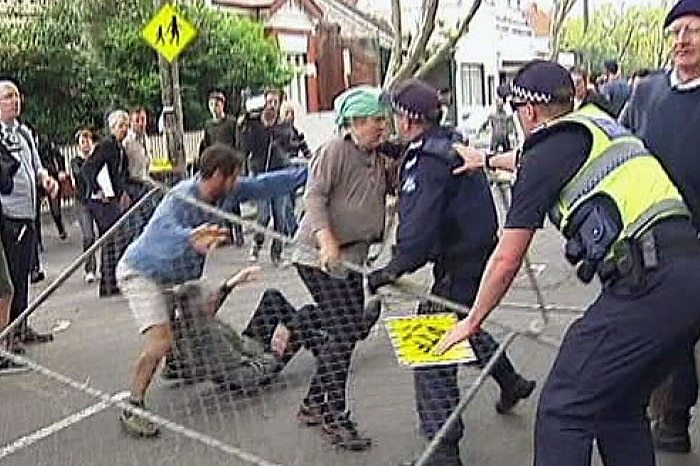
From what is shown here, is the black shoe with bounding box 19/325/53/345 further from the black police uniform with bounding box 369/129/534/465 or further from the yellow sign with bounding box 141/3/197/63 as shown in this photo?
the yellow sign with bounding box 141/3/197/63

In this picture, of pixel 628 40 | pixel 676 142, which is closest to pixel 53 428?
pixel 676 142

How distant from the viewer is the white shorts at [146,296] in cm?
654

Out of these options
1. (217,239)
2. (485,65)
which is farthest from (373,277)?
(485,65)

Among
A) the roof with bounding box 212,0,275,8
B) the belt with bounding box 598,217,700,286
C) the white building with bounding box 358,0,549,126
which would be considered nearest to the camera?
the belt with bounding box 598,217,700,286

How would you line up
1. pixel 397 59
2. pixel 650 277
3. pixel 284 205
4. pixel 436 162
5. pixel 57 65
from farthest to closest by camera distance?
pixel 57 65, pixel 397 59, pixel 284 205, pixel 436 162, pixel 650 277

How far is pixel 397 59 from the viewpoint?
16516 mm

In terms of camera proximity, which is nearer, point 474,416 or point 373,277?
point 373,277

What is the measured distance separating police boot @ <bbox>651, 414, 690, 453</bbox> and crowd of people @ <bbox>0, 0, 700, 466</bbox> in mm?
11

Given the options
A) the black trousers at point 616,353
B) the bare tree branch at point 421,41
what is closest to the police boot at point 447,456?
the black trousers at point 616,353


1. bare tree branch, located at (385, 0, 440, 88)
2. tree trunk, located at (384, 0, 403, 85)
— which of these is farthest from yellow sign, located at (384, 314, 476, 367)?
tree trunk, located at (384, 0, 403, 85)

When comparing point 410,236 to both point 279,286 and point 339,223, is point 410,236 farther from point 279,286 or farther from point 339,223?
point 279,286

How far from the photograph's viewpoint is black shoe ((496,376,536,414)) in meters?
6.60

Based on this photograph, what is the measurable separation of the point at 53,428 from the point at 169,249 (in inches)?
51.1

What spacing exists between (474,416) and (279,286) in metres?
2.12
